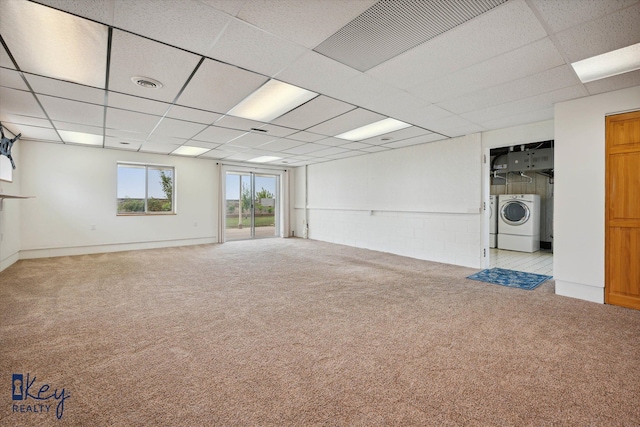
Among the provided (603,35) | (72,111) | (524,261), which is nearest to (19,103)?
(72,111)

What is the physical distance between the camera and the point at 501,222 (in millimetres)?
Result: 7117

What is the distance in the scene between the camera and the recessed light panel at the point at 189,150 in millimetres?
6406

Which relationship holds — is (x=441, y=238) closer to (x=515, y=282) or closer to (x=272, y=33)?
(x=515, y=282)

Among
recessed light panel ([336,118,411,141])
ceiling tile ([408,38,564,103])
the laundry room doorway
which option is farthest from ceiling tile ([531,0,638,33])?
the laundry room doorway

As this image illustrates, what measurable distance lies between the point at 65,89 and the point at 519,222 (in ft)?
28.3

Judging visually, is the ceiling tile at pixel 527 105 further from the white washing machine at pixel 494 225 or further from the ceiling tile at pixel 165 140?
the ceiling tile at pixel 165 140

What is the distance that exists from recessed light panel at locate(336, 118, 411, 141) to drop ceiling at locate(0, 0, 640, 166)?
0.27m

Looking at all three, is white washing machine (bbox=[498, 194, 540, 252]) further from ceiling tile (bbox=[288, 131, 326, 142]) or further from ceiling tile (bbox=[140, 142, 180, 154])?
ceiling tile (bbox=[140, 142, 180, 154])

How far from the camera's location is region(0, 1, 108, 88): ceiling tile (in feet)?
6.25

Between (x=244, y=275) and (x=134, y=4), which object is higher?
(x=134, y=4)

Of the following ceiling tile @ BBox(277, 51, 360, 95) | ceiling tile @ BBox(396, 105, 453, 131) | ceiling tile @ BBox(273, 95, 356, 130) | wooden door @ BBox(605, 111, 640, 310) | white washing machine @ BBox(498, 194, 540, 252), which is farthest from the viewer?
white washing machine @ BBox(498, 194, 540, 252)

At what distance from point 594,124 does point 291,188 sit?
A: 7.58m

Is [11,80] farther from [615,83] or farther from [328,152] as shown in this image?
[615,83]

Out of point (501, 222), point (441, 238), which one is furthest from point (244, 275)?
point (501, 222)
